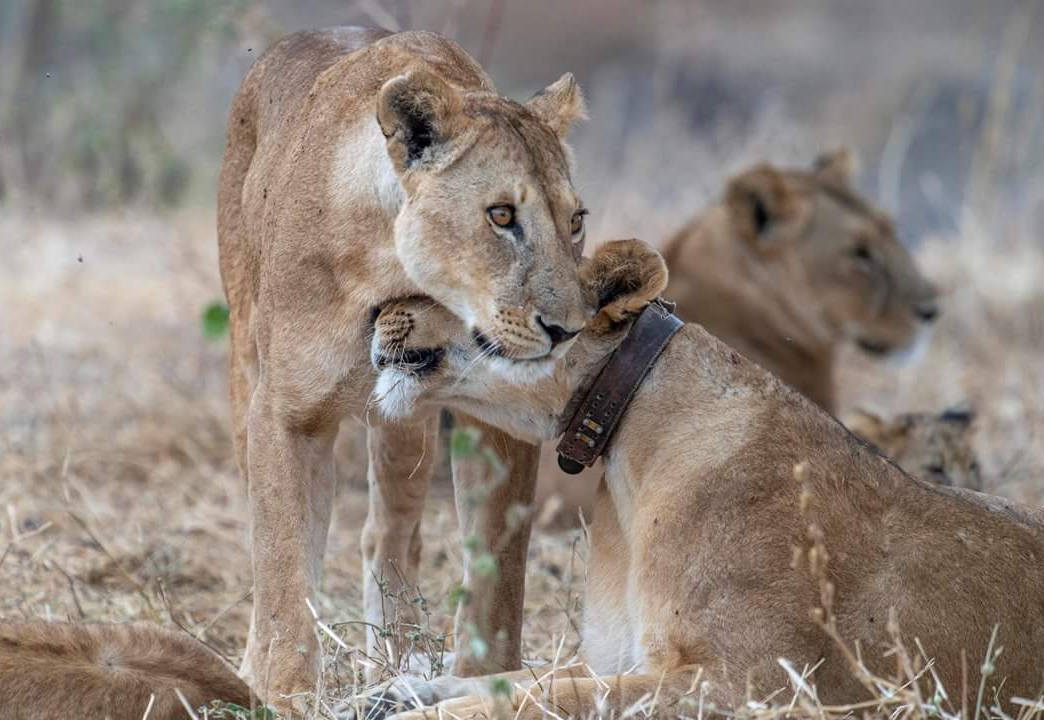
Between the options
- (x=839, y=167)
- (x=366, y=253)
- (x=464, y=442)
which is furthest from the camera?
(x=839, y=167)

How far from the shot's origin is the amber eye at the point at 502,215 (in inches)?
157

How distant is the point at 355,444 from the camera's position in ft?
24.9

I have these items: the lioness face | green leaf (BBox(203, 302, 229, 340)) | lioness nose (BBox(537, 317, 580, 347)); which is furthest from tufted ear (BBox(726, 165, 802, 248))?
lioness nose (BBox(537, 317, 580, 347))

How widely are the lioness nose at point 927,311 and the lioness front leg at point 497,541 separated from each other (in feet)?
14.8

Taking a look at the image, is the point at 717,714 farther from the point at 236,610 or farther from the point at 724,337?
the point at 724,337

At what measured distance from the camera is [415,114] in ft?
13.3

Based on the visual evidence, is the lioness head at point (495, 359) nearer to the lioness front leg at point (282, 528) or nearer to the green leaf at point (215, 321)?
the lioness front leg at point (282, 528)

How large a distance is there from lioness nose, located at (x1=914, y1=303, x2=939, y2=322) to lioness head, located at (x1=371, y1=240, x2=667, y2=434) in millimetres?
4794

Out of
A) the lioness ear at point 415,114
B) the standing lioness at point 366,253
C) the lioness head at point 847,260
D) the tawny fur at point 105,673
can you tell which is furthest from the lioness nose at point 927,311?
the tawny fur at point 105,673

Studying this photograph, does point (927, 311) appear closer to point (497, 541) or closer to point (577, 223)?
point (497, 541)

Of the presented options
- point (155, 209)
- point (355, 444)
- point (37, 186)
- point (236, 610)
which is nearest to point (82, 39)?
point (37, 186)

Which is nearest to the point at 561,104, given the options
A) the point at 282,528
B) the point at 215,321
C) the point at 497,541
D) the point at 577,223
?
the point at 577,223

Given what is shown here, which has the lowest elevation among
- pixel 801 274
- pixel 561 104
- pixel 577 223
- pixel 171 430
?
pixel 171 430

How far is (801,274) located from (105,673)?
5602 millimetres
